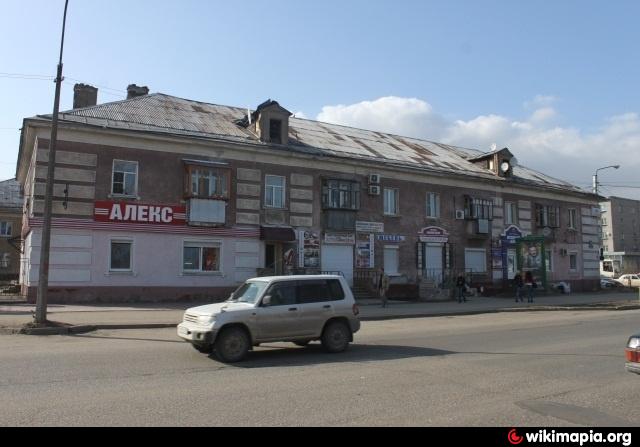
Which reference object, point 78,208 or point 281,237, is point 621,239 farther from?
point 78,208

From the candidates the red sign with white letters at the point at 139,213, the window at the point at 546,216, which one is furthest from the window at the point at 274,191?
the window at the point at 546,216

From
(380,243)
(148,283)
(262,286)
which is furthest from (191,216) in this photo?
(262,286)

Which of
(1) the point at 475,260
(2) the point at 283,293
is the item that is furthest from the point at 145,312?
(1) the point at 475,260

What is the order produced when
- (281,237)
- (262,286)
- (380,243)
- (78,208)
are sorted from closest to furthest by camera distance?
(262,286)
(78,208)
(281,237)
(380,243)

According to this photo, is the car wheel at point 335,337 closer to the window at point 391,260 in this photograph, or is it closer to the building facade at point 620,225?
the window at point 391,260

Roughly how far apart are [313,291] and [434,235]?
21942 mm

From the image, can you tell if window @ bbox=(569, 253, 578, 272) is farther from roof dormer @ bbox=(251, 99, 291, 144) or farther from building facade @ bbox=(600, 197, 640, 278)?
building facade @ bbox=(600, 197, 640, 278)

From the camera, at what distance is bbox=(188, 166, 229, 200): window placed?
82.4 ft

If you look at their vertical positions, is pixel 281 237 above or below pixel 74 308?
above

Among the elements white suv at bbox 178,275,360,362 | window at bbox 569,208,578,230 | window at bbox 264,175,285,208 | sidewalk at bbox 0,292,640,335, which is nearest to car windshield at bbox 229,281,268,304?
white suv at bbox 178,275,360,362

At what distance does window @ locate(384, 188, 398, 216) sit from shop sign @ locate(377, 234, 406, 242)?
123 cm

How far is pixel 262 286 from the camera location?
1123 centimetres

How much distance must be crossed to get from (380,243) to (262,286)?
1959 centimetres
